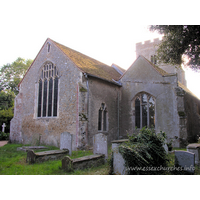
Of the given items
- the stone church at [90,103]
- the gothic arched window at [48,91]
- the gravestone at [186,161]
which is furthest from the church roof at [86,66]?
the gravestone at [186,161]

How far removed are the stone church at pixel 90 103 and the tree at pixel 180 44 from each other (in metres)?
2.21

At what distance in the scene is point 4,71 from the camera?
3541cm

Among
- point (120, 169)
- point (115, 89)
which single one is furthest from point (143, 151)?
point (115, 89)

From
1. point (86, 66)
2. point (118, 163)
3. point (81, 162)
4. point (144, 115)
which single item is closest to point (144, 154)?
point (118, 163)

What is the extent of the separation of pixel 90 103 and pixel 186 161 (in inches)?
297

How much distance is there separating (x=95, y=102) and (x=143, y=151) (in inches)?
287

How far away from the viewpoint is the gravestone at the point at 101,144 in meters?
7.86

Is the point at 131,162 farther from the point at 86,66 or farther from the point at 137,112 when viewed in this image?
the point at 86,66

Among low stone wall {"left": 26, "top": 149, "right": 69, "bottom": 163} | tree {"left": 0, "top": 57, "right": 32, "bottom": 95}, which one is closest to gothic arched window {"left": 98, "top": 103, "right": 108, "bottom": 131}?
low stone wall {"left": 26, "top": 149, "right": 69, "bottom": 163}

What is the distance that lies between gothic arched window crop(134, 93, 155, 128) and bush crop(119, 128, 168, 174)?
6.94 metres

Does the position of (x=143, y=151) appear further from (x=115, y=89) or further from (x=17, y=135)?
(x=17, y=135)

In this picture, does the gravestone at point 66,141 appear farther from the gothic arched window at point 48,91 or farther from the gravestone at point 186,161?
the gravestone at point 186,161

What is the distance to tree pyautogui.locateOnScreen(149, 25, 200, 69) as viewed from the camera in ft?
31.2

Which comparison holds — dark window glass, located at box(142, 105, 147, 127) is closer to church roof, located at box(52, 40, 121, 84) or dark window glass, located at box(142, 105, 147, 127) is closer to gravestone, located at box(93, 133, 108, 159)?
church roof, located at box(52, 40, 121, 84)
